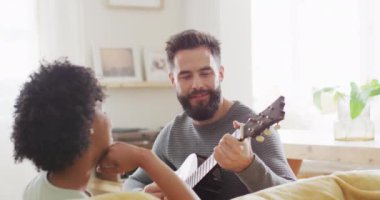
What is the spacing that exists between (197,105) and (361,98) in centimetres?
94

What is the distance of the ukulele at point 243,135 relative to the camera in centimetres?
142

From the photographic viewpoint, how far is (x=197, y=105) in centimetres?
186

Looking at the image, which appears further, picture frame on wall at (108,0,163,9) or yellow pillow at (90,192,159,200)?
picture frame on wall at (108,0,163,9)

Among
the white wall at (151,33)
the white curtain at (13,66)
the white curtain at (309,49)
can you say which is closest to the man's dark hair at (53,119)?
the white curtain at (13,66)

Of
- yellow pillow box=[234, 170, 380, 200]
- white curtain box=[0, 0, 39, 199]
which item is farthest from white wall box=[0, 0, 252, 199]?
yellow pillow box=[234, 170, 380, 200]

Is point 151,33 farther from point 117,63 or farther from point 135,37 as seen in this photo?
point 117,63

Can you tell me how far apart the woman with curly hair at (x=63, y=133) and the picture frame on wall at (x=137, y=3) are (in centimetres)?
228

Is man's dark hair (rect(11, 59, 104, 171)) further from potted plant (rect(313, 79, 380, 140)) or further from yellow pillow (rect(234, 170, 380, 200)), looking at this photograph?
potted plant (rect(313, 79, 380, 140))

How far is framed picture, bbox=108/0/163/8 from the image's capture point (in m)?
3.38

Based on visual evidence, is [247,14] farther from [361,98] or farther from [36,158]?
[36,158]

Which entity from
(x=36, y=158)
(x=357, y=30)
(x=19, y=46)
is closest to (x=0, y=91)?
(x=19, y=46)

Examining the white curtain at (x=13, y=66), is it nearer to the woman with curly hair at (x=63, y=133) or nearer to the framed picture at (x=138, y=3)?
the framed picture at (x=138, y=3)

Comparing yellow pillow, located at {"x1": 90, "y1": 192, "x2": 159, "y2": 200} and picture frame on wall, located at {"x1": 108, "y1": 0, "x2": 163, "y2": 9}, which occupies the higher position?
picture frame on wall, located at {"x1": 108, "y1": 0, "x2": 163, "y2": 9}

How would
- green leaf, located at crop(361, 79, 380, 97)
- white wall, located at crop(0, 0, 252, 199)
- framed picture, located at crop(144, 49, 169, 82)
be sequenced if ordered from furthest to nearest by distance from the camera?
framed picture, located at crop(144, 49, 169, 82) < white wall, located at crop(0, 0, 252, 199) < green leaf, located at crop(361, 79, 380, 97)
